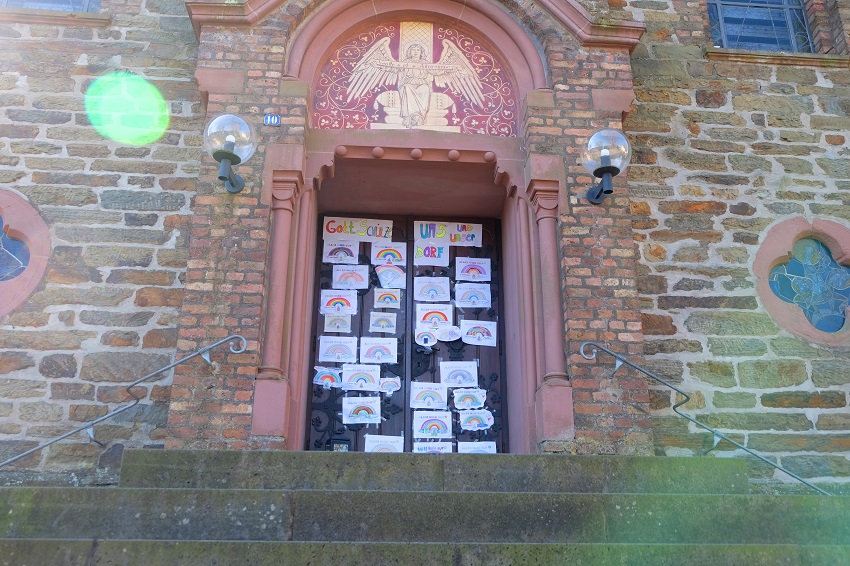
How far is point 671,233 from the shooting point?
296 inches

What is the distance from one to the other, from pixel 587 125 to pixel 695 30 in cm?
217

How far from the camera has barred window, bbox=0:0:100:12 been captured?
823 cm

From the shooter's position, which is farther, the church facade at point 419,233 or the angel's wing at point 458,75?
the angel's wing at point 458,75

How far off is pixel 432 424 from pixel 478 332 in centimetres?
91

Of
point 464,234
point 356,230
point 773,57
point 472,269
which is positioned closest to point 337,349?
point 356,230

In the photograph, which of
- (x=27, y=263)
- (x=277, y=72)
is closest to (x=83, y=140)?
(x=27, y=263)

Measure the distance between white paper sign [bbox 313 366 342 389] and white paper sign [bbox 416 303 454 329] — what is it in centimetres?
83

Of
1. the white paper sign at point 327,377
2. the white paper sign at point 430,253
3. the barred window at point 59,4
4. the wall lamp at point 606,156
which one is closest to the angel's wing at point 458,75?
the white paper sign at point 430,253

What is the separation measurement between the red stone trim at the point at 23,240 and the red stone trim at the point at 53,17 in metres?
1.71

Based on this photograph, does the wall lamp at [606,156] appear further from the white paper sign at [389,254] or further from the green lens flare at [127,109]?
the green lens flare at [127,109]

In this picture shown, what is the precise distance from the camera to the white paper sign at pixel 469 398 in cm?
734

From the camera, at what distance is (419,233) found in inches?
313

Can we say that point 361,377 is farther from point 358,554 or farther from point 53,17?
point 53,17

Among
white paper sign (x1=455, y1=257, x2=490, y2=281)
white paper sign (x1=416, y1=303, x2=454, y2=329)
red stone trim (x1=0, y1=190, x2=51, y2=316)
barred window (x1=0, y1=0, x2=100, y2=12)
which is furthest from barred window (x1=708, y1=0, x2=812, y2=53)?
red stone trim (x1=0, y1=190, x2=51, y2=316)
